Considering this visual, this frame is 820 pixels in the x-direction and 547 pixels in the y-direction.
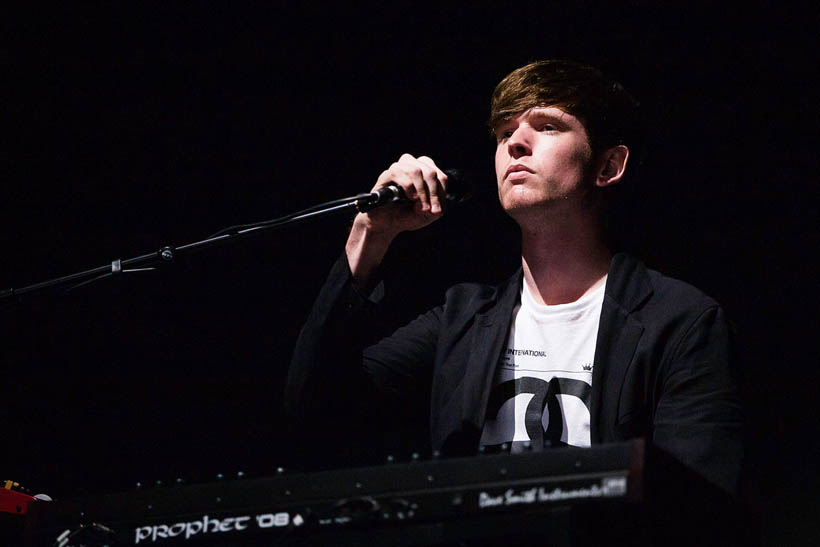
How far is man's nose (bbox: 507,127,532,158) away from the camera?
226cm

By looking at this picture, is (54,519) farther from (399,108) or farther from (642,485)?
(399,108)

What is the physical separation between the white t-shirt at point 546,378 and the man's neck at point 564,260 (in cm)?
4

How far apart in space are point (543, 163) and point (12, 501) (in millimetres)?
1488

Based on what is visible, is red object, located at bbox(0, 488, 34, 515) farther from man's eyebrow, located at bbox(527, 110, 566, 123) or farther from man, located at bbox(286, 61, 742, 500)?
man's eyebrow, located at bbox(527, 110, 566, 123)

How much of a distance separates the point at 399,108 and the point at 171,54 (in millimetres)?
883

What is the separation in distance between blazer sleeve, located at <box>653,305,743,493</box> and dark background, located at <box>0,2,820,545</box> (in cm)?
70

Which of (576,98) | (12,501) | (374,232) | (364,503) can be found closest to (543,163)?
(576,98)

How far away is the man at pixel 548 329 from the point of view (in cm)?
185

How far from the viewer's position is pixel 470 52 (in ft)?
10.2

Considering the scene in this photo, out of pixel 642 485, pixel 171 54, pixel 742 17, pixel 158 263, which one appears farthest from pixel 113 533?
pixel 742 17

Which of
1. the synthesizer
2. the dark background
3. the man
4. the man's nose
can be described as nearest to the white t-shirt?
the man

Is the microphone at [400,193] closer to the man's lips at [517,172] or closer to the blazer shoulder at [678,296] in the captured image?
the man's lips at [517,172]

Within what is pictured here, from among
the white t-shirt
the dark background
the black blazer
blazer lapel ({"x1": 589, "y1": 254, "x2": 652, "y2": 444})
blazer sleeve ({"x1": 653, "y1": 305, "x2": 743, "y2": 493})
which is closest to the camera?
blazer sleeve ({"x1": 653, "y1": 305, "x2": 743, "y2": 493})

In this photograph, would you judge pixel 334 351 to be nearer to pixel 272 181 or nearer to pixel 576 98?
pixel 576 98
